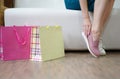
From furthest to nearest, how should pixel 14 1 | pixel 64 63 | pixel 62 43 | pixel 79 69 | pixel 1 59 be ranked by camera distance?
pixel 14 1 < pixel 62 43 < pixel 1 59 < pixel 64 63 < pixel 79 69

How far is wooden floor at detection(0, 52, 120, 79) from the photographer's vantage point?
3.60 feet

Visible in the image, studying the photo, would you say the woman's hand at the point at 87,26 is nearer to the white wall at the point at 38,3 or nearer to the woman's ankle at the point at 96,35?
the woman's ankle at the point at 96,35

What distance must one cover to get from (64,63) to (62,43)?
26cm

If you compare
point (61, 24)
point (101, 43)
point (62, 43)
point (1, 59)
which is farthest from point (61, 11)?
point (1, 59)

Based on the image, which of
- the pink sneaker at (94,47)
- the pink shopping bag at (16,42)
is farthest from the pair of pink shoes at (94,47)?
the pink shopping bag at (16,42)

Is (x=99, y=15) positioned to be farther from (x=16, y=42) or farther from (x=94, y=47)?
(x=16, y=42)

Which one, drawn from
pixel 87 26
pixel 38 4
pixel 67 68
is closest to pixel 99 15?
pixel 87 26

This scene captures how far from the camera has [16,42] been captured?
4.92 ft

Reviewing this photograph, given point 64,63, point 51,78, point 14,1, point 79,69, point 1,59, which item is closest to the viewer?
point 51,78

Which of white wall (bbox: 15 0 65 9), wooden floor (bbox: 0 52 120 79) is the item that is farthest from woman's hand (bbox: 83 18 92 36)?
white wall (bbox: 15 0 65 9)

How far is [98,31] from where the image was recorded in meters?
1.57

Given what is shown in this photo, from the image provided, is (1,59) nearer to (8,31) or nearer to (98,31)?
(8,31)

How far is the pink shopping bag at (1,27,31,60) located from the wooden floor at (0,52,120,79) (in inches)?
3.3

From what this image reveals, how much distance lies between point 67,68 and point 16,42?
41 cm
